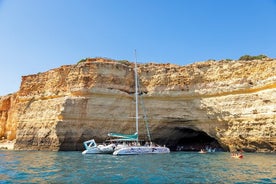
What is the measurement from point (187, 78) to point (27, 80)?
23315 millimetres

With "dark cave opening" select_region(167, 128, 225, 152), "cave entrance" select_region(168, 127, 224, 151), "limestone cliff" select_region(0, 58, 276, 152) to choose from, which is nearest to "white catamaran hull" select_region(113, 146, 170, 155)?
"limestone cliff" select_region(0, 58, 276, 152)

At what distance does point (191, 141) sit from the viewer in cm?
4534

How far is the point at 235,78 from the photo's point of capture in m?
33.2

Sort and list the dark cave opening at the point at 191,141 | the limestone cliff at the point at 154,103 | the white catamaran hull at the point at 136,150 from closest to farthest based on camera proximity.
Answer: the white catamaran hull at the point at 136,150 → the limestone cliff at the point at 154,103 → the dark cave opening at the point at 191,141

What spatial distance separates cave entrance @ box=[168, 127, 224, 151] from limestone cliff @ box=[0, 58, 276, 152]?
29.6 inches

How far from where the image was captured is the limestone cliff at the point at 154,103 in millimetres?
31984

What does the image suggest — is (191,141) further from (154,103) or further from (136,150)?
(136,150)

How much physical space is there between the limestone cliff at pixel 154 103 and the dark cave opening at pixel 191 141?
0.82 metres

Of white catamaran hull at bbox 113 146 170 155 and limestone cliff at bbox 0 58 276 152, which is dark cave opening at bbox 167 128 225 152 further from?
white catamaran hull at bbox 113 146 170 155

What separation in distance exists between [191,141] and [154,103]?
41.4 ft

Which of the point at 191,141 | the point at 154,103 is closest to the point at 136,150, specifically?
the point at 154,103

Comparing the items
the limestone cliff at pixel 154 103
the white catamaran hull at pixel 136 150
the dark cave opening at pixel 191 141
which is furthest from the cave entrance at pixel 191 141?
the white catamaran hull at pixel 136 150

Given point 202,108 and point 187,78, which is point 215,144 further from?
point 187,78

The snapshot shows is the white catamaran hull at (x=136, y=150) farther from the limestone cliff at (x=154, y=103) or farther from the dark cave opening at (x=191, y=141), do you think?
the dark cave opening at (x=191, y=141)
